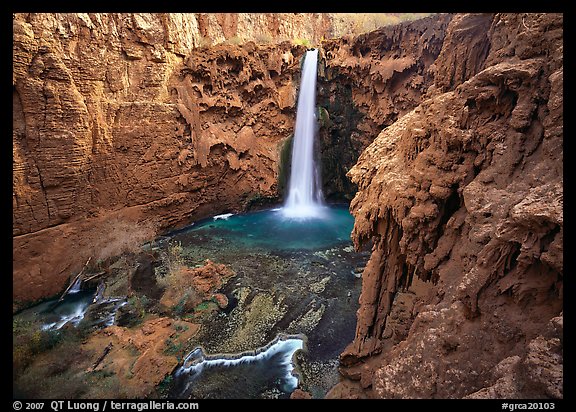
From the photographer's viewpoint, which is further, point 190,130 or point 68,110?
point 190,130

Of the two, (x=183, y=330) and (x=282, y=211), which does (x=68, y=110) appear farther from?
(x=282, y=211)

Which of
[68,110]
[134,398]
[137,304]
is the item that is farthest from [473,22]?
[68,110]

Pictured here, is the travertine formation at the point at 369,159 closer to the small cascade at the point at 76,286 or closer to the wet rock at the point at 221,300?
the small cascade at the point at 76,286

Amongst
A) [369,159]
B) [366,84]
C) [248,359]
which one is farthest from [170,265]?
[366,84]

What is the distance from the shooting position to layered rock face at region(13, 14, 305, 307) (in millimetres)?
9484

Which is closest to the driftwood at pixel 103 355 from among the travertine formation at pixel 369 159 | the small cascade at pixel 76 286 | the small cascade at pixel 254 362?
the small cascade at pixel 254 362

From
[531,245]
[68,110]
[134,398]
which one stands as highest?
[68,110]

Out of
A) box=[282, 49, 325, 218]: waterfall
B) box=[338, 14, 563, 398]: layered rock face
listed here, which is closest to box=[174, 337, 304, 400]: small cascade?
box=[338, 14, 563, 398]: layered rock face

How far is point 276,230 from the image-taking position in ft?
50.8

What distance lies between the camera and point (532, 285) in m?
2.81

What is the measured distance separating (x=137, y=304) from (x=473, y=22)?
977cm

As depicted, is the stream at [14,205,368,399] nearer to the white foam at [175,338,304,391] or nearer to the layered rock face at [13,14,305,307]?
the white foam at [175,338,304,391]

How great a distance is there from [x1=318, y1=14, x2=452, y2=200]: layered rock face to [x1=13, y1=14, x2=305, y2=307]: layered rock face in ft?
7.48
